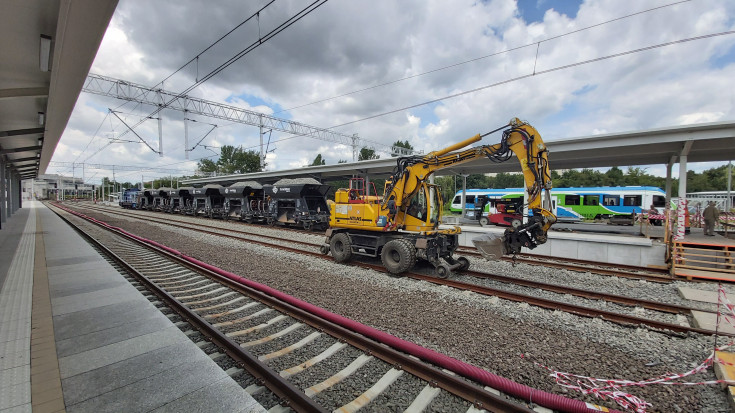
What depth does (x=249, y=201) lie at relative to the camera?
2406 cm

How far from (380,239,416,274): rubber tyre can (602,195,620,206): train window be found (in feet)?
91.9

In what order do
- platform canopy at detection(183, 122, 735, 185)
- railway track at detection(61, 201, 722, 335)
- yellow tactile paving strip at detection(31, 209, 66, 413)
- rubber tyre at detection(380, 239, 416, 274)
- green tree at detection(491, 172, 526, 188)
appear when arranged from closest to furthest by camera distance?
yellow tactile paving strip at detection(31, 209, 66, 413)
railway track at detection(61, 201, 722, 335)
rubber tyre at detection(380, 239, 416, 274)
platform canopy at detection(183, 122, 735, 185)
green tree at detection(491, 172, 526, 188)

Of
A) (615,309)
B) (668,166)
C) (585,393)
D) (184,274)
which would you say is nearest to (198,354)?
(585,393)

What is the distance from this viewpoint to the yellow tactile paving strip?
9.02ft

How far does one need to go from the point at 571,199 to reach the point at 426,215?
2662cm

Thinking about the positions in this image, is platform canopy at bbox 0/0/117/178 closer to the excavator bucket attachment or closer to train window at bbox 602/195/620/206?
the excavator bucket attachment

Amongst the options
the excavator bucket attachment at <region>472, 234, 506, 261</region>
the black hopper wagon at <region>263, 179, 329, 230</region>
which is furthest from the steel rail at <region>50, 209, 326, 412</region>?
the black hopper wagon at <region>263, 179, 329, 230</region>

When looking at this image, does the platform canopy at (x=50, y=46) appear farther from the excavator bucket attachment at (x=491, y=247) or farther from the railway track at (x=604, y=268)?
the railway track at (x=604, y=268)

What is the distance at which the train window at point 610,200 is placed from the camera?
88.8 ft

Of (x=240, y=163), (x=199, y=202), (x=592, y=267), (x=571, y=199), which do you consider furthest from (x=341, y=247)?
(x=240, y=163)

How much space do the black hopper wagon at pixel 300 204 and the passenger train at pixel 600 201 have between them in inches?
652

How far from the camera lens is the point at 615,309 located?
232 inches

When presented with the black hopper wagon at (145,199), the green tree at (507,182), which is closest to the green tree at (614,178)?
the green tree at (507,182)

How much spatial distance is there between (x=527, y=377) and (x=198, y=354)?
3.87m
